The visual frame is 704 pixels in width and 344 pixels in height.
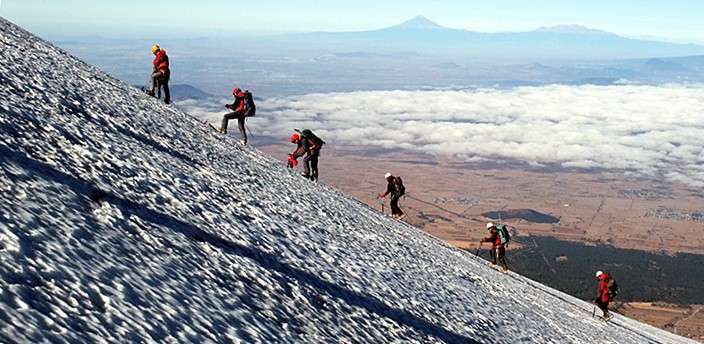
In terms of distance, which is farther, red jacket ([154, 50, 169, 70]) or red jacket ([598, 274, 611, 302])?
red jacket ([598, 274, 611, 302])

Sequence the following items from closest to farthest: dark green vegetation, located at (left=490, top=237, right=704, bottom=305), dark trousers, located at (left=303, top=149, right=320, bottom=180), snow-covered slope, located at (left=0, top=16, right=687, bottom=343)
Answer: snow-covered slope, located at (left=0, top=16, right=687, bottom=343)
dark trousers, located at (left=303, top=149, right=320, bottom=180)
dark green vegetation, located at (left=490, top=237, right=704, bottom=305)

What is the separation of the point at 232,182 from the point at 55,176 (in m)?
5.79

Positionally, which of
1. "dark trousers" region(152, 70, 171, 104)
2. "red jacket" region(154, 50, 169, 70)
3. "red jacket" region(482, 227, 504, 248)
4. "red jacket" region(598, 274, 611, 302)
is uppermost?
"red jacket" region(154, 50, 169, 70)

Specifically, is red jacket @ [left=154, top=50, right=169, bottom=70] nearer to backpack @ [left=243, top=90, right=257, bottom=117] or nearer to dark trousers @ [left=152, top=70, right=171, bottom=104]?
dark trousers @ [left=152, top=70, right=171, bottom=104]

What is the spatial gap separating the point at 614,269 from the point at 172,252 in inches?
6624

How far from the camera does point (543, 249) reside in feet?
580

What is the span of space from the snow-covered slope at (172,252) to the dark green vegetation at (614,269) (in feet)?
364

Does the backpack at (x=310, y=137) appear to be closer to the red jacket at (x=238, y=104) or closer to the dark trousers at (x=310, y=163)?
the dark trousers at (x=310, y=163)

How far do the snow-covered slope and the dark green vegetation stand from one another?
111 metres

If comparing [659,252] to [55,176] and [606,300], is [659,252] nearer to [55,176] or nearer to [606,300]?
[606,300]

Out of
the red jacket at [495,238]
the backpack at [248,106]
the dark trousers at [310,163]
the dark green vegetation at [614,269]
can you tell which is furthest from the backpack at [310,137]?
the dark green vegetation at [614,269]

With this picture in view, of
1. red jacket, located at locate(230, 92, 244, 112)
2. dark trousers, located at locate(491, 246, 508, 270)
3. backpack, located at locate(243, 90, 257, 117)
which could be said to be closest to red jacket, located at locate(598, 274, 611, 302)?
dark trousers, located at locate(491, 246, 508, 270)

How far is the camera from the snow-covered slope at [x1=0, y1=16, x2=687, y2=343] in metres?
5.36

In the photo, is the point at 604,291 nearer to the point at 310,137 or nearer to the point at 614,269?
the point at 310,137
